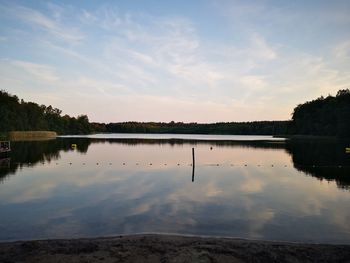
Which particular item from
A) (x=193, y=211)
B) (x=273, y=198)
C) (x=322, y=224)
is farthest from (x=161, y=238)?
(x=273, y=198)

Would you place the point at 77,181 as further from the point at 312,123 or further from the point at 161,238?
the point at 312,123

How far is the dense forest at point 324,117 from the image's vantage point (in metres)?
111

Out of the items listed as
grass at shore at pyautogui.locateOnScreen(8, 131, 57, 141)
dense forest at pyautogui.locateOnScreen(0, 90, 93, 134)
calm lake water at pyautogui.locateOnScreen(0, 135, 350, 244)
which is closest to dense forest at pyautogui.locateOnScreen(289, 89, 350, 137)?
calm lake water at pyautogui.locateOnScreen(0, 135, 350, 244)

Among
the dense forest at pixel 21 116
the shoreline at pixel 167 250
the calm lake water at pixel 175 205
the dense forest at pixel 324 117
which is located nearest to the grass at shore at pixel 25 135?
the dense forest at pixel 21 116

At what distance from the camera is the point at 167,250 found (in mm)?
10273

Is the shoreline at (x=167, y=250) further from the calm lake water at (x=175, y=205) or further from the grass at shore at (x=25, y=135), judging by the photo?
the grass at shore at (x=25, y=135)

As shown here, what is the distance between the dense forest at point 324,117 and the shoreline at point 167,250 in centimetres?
11162

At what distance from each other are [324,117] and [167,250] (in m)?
137

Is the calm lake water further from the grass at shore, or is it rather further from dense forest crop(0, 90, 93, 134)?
dense forest crop(0, 90, 93, 134)

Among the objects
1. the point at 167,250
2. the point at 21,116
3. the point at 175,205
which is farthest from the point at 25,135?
the point at 167,250

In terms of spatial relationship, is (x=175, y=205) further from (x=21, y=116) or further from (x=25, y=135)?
(x=21, y=116)

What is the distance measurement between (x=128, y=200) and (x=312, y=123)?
143 metres

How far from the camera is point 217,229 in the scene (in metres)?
13.5

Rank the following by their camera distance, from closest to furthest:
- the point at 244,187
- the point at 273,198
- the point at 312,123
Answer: the point at 273,198
the point at 244,187
the point at 312,123
